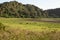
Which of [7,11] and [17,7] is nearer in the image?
[7,11]

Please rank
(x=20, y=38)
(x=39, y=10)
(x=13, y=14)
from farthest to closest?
(x=39, y=10) → (x=13, y=14) → (x=20, y=38)

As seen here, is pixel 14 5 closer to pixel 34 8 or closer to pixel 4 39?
A: pixel 34 8

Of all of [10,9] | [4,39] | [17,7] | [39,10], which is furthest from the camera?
[39,10]

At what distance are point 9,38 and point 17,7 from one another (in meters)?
165

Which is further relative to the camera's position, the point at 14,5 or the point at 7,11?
the point at 14,5

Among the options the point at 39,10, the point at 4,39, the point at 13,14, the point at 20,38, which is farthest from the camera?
the point at 39,10

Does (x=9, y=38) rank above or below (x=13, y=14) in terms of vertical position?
above

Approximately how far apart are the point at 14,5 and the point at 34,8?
23.9m

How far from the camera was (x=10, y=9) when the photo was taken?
16600cm

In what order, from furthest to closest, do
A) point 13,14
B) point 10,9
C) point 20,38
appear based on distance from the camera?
point 10,9 → point 13,14 → point 20,38

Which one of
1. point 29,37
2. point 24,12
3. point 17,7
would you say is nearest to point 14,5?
point 17,7

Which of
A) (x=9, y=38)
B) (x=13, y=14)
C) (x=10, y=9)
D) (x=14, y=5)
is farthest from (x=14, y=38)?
(x=14, y=5)

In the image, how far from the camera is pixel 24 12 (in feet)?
548

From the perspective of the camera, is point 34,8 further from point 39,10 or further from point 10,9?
point 10,9
